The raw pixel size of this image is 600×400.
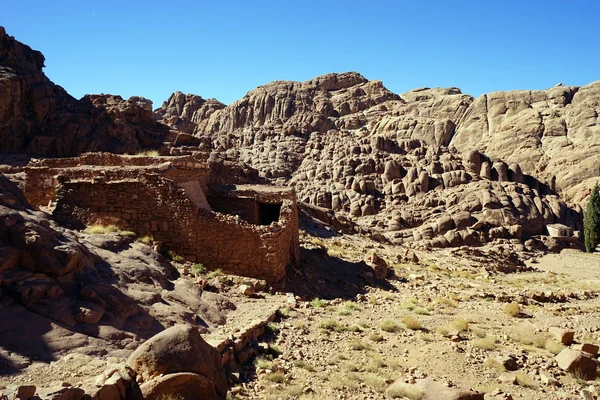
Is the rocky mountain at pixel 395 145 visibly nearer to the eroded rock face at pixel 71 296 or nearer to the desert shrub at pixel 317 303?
the desert shrub at pixel 317 303

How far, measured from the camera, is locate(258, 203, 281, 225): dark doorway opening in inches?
717

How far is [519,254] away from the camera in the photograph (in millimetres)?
39031

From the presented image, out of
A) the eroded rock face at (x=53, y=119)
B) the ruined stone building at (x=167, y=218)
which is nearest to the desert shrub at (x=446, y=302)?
the ruined stone building at (x=167, y=218)

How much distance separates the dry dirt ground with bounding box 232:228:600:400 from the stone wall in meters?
2.07

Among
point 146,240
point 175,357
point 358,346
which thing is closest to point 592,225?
point 358,346

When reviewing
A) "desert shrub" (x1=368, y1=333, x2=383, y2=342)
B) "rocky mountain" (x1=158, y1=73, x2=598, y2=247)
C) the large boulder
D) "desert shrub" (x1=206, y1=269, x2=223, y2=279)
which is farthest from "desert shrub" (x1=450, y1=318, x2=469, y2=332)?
"rocky mountain" (x1=158, y1=73, x2=598, y2=247)

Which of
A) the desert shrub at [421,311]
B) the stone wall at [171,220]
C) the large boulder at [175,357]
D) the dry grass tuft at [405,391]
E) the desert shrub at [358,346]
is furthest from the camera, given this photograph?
the desert shrub at [421,311]

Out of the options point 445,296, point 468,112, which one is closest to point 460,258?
point 445,296

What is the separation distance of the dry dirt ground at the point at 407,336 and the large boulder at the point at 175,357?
87 cm

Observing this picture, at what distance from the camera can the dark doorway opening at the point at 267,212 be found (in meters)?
18.2

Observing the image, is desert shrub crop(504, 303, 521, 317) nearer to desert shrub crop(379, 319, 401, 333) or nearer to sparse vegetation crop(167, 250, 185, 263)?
desert shrub crop(379, 319, 401, 333)

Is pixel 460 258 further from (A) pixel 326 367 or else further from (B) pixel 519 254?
(A) pixel 326 367

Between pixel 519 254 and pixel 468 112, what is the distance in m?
52.1

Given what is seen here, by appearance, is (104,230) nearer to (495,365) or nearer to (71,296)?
(71,296)
